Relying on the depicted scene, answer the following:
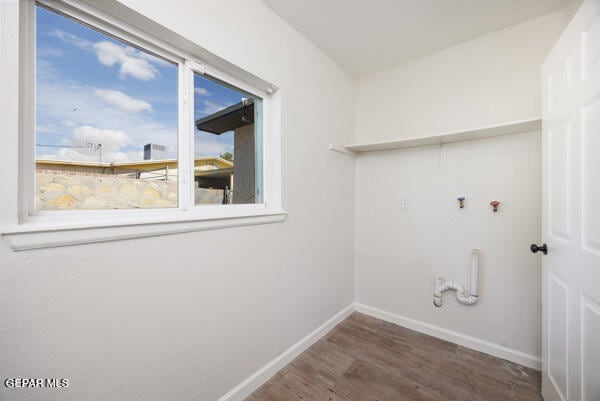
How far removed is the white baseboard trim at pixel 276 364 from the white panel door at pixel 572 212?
149 centimetres

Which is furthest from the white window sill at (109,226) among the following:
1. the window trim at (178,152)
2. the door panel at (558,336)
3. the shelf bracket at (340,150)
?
the door panel at (558,336)

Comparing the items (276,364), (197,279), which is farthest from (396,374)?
(197,279)

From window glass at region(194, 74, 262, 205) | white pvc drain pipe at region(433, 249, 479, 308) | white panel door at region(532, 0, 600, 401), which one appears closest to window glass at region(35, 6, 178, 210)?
window glass at region(194, 74, 262, 205)

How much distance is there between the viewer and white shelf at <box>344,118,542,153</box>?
5.47ft

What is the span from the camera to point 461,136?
193cm

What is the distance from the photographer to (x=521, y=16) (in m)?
1.72

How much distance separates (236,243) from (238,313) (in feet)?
1.50

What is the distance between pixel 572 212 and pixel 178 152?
2.07 m

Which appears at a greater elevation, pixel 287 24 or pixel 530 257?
pixel 287 24

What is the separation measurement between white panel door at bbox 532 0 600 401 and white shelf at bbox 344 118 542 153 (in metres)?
0.22

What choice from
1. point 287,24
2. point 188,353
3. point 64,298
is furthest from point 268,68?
point 188,353

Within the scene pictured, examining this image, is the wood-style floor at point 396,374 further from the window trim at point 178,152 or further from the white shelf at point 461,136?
the white shelf at point 461,136

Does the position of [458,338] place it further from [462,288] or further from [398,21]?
[398,21]

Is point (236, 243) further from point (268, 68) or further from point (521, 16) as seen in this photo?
point (521, 16)
